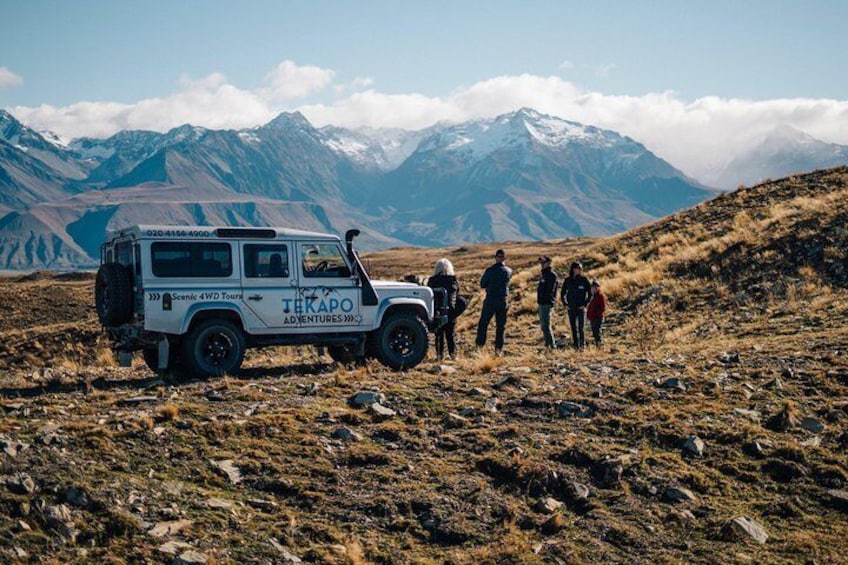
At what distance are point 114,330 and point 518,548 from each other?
28.5 ft

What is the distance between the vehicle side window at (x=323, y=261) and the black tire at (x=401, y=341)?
4.33 ft

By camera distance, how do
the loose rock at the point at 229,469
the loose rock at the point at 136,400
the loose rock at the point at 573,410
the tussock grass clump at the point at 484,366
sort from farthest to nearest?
the tussock grass clump at the point at 484,366, the loose rock at the point at 573,410, the loose rock at the point at 136,400, the loose rock at the point at 229,469

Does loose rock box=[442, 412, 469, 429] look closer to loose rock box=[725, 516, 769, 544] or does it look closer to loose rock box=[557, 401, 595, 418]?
loose rock box=[557, 401, 595, 418]

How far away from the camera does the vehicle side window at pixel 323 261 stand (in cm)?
1436

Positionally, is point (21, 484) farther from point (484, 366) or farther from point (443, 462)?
point (484, 366)

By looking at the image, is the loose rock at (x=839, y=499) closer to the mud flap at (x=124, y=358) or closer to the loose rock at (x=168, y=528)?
the loose rock at (x=168, y=528)

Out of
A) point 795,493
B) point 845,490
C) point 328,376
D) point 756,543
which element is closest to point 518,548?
point 756,543

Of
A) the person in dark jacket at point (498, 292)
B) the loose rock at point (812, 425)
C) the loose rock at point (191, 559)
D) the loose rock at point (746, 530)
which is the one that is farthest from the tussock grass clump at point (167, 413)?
the person in dark jacket at point (498, 292)

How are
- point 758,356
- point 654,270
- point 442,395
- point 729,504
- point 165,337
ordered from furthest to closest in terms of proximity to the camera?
1. point 654,270
2. point 758,356
3. point 165,337
4. point 442,395
5. point 729,504

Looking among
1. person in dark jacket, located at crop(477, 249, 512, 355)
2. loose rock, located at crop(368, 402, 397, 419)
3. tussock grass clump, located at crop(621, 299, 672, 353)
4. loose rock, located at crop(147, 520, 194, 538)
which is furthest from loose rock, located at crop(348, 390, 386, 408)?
tussock grass clump, located at crop(621, 299, 672, 353)

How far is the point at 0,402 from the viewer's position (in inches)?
415

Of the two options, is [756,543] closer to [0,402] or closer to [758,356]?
[758,356]

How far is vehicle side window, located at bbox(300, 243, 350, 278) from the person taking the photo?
14.4 m

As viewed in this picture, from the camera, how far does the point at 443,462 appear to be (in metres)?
9.48
